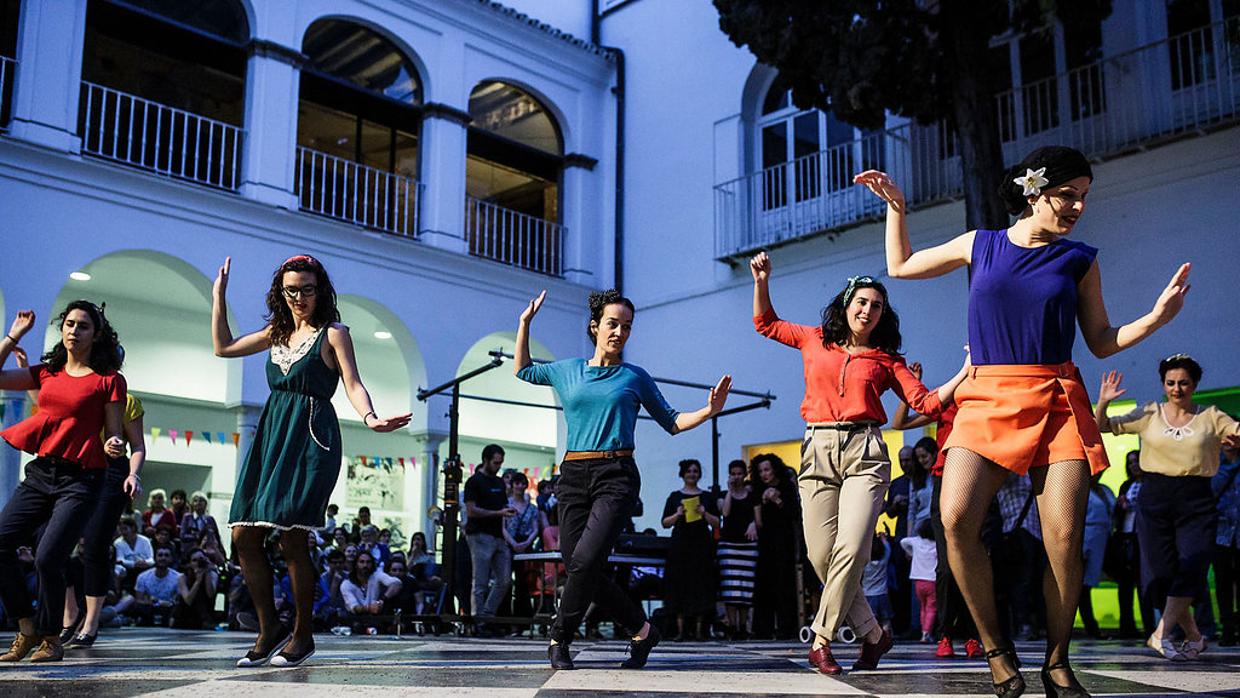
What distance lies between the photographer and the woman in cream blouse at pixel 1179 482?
5691 mm

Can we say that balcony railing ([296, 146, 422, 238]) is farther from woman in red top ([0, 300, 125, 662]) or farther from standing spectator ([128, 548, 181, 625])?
woman in red top ([0, 300, 125, 662])

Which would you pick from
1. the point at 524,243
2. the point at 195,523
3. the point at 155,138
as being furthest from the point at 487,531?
the point at 524,243

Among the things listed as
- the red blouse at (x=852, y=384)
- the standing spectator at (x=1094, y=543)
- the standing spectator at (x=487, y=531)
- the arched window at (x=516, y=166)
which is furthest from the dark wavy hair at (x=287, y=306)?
the arched window at (x=516, y=166)

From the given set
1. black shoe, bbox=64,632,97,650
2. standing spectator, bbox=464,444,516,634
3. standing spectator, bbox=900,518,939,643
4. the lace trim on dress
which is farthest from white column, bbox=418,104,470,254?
the lace trim on dress

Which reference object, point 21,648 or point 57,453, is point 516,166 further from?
point 21,648

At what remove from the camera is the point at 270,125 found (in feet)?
45.3

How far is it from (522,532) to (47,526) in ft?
20.6

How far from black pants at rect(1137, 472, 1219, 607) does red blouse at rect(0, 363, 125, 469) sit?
4937 mm

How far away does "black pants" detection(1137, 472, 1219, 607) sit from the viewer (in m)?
5.77

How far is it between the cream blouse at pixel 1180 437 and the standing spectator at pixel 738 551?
4.18 m

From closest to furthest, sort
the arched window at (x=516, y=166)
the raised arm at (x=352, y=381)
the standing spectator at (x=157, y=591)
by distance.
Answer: the raised arm at (x=352, y=381), the standing spectator at (x=157, y=591), the arched window at (x=516, y=166)

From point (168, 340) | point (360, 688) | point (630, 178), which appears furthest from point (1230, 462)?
point (168, 340)

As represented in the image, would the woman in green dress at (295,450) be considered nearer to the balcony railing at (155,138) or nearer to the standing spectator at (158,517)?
the standing spectator at (158,517)

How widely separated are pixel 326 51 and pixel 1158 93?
33.8ft
